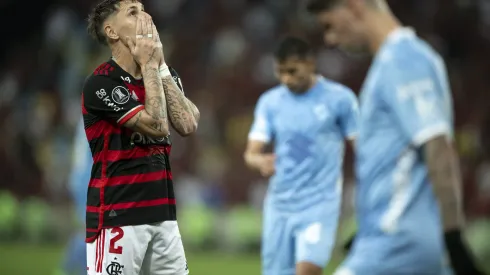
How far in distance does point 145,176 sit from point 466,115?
10.7m

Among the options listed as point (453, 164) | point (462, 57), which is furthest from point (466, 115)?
point (453, 164)

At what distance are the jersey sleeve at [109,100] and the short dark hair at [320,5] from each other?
1.38 metres

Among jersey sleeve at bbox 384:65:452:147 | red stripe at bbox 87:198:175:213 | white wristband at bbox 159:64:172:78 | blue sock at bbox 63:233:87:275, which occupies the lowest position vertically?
blue sock at bbox 63:233:87:275

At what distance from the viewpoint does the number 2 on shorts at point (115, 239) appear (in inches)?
191

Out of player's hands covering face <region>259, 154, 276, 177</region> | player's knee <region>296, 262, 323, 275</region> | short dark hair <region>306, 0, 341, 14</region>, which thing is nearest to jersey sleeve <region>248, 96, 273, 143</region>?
player's hands covering face <region>259, 154, 276, 177</region>

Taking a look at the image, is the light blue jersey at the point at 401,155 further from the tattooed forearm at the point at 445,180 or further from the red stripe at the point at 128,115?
the red stripe at the point at 128,115

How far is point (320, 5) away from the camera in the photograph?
3.70 meters

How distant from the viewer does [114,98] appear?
4844 mm

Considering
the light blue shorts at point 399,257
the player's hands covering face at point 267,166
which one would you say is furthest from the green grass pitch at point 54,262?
the light blue shorts at point 399,257

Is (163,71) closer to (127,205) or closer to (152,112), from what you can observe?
(152,112)

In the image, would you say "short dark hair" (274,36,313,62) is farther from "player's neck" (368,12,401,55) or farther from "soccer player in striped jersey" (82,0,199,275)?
"player's neck" (368,12,401,55)

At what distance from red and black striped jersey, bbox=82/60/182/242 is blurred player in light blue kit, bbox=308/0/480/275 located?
1.52 meters

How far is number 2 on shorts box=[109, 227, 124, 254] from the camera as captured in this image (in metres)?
4.86

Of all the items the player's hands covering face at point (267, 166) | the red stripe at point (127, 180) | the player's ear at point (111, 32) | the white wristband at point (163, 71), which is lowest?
the player's hands covering face at point (267, 166)
